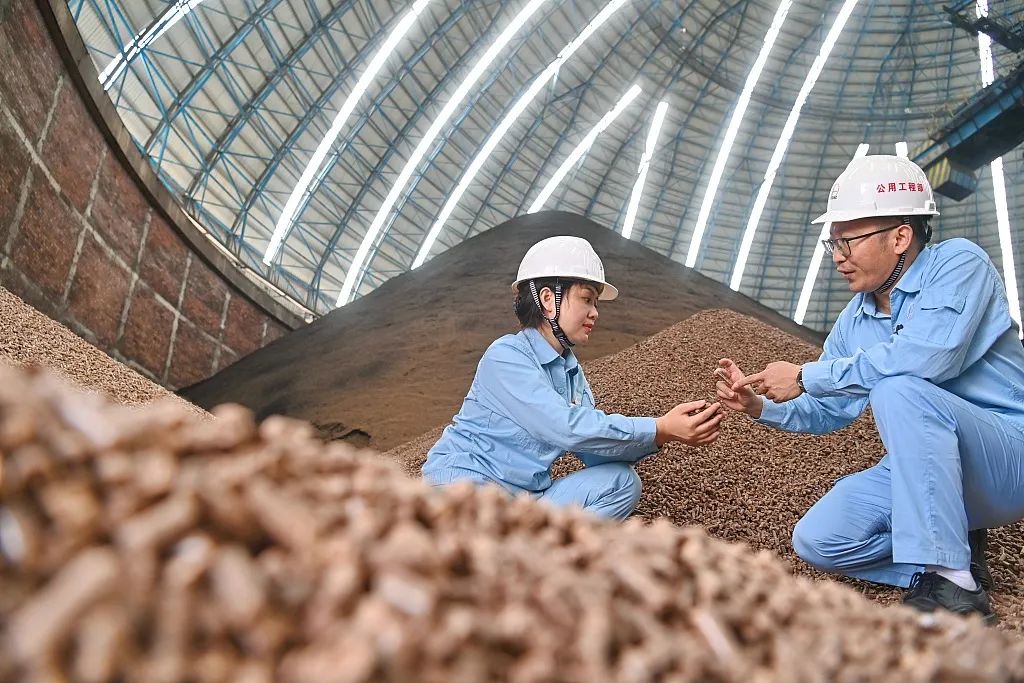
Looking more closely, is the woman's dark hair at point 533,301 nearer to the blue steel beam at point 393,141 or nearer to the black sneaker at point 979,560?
the black sneaker at point 979,560

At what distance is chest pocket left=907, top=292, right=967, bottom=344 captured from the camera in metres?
3.06

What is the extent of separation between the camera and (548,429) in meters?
3.44

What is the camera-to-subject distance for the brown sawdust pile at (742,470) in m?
3.66

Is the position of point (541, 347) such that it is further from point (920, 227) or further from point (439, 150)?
point (439, 150)

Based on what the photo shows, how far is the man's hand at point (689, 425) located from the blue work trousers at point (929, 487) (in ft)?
2.05

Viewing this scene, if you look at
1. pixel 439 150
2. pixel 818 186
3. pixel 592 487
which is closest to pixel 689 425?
pixel 592 487

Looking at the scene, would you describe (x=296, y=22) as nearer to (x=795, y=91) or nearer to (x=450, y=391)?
(x=450, y=391)

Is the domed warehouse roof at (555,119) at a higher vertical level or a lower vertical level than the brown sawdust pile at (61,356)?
higher

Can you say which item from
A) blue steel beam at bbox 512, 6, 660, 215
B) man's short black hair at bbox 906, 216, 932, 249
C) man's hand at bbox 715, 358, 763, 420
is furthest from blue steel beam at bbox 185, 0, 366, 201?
man's short black hair at bbox 906, 216, 932, 249

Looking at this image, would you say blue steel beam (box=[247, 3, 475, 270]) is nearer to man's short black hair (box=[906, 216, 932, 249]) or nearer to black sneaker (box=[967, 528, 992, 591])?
man's short black hair (box=[906, 216, 932, 249])

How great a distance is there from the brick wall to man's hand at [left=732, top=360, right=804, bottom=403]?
30.5 ft

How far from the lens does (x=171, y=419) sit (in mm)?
1134

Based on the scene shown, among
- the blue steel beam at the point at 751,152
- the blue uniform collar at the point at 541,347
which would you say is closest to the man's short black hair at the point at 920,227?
the blue uniform collar at the point at 541,347

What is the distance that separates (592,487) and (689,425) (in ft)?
1.67
